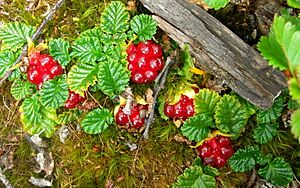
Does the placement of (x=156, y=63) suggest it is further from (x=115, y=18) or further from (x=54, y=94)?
(x=54, y=94)

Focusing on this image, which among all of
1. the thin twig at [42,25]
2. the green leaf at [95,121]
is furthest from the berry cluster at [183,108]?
the thin twig at [42,25]

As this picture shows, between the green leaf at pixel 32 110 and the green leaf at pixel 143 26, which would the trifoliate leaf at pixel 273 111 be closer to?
the green leaf at pixel 143 26

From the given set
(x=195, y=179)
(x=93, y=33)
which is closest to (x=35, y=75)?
(x=93, y=33)

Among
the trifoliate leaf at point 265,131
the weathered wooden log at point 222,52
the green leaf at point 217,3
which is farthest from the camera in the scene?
the trifoliate leaf at point 265,131

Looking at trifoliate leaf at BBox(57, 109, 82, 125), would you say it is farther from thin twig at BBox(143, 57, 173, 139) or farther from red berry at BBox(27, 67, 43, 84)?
thin twig at BBox(143, 57, 173, 139)

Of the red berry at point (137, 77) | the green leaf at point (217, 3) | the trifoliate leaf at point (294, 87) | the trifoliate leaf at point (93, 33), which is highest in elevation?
the green leaf at point (217, 3)

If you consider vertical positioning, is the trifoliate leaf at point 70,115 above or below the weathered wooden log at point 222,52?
below
